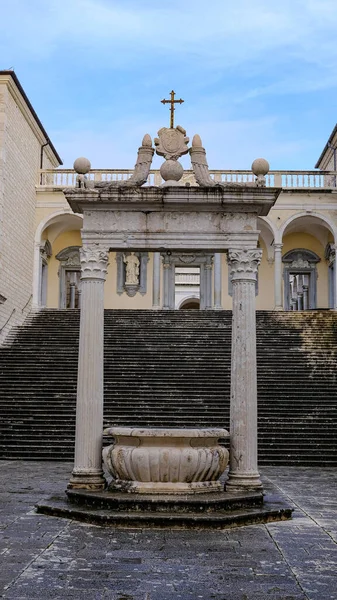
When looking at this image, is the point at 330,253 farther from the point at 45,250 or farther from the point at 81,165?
the point at 81,165

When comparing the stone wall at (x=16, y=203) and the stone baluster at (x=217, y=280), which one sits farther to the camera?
the stone baluster at (x=217, y=280)

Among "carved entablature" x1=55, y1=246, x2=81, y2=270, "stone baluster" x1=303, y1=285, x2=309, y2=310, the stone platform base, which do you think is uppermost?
"carved entablature" x1=55, y1=246, x2=81, y2=270

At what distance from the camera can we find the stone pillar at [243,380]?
8.41 metres

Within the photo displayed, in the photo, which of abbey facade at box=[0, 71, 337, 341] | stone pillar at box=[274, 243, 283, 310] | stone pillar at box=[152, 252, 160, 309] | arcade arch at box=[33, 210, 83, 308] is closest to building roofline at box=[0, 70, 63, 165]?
abbey facade at box=[0, 71, 337, 341]

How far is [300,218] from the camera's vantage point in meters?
27.9

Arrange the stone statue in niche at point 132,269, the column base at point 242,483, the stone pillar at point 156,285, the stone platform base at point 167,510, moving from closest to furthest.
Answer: the stone platform base at point 167,510
the column base at point 242,483
the stone pillar at point 156,285
the stone statue in niche at point 132,269

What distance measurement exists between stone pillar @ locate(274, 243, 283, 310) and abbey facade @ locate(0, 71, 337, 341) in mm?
36

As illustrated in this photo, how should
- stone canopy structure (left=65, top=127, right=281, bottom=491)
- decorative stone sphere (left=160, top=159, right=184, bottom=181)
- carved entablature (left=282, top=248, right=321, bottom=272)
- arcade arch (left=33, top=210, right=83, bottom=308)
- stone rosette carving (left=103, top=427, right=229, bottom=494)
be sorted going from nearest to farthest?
stone rosette carving (left=103, top=427, right=229, bottom=494), stone canopy structure (left=65, top=127, right=281, bottom=491), decorative stone sphere (left=160, top=159, right=184, bottom=181), arcade arch (left=33, top=210, right=83, bottom=308), carved entablature (left=282, top=248, right=321, bottom=272)

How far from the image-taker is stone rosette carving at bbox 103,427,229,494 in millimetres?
7816

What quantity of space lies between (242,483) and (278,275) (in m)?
19.6

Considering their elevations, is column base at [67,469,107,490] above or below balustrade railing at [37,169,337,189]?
below

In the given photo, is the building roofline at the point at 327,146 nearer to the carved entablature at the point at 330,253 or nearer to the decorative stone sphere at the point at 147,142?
the carved entablature at the point at 330,253

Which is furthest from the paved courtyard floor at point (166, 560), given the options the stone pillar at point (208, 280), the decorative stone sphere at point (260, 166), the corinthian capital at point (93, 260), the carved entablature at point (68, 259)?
the carved entablature at point (68, 259)

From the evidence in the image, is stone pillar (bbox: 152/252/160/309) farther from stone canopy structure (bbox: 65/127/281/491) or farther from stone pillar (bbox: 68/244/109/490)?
stone pillar (bbox: 68/244/109/490)
